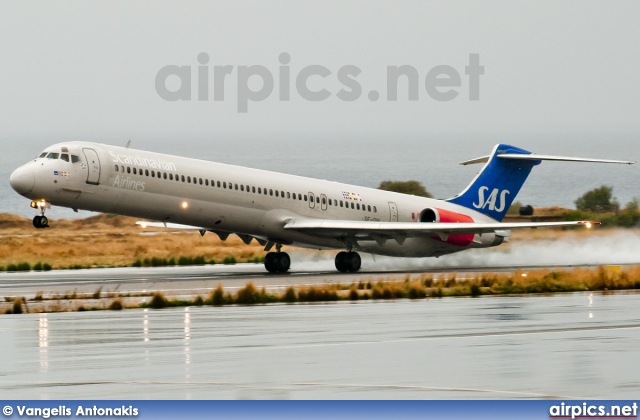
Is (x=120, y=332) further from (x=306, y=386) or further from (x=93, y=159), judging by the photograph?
(x=93, y=159)

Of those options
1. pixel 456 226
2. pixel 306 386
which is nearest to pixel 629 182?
pixel 456 226

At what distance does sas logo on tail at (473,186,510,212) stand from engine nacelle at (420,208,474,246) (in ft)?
6.00

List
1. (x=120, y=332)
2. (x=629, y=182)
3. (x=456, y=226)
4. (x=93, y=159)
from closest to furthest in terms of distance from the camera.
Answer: (x=120, y=332) → (x=93, y=159) → (x=456, y=226) → (x=629, y=182)

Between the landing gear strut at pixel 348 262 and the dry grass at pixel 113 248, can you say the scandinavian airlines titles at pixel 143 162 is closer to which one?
the landing gear strut at pixel 348 262

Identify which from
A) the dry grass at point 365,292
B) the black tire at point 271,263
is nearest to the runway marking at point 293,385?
the dry grass at point 365,292

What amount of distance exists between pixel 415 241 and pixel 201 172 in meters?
8.84

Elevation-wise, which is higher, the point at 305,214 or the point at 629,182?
the point at 629,182

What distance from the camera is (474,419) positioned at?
11.8m

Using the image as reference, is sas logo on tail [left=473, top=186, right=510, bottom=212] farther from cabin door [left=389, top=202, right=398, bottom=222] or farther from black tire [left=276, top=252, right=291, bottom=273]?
black tire [left=276, top=252, right=291, bottom=273]

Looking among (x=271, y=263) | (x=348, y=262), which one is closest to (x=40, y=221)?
(x=271, y=263)

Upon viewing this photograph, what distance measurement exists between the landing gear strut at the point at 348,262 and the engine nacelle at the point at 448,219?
380cm

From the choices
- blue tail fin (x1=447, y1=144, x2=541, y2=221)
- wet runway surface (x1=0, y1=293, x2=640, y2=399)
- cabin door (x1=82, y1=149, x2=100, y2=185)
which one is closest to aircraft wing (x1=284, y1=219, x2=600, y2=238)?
blue tail fin (x1=447, y1=144, x2=541, y2=221)

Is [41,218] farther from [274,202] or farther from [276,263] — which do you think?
[276,263]

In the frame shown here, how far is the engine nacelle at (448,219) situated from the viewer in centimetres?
4469
